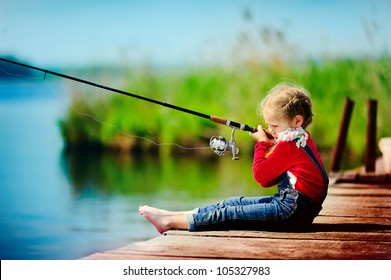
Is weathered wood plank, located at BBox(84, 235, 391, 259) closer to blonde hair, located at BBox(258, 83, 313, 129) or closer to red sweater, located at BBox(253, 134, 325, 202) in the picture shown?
red sweater, located at BBox(253, 134, 325, 202)

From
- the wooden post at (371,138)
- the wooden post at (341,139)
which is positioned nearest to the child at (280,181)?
the wooden post at (371,138)

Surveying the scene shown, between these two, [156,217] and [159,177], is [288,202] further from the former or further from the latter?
[159,177]

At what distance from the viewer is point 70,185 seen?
18.3 feet

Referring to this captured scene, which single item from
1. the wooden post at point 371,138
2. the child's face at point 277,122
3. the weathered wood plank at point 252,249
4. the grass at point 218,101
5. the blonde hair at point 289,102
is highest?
the grass at point 218,101

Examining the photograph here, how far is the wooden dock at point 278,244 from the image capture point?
2611 mm

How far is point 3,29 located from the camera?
13.6 ft

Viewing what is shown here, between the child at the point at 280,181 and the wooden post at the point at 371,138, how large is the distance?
151 centimetres

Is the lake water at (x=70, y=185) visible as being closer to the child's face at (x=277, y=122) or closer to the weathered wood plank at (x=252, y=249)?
the weathered wood plank at (x=252, y=249)

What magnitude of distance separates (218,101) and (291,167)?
339cm

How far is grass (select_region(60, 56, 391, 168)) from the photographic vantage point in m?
5.91

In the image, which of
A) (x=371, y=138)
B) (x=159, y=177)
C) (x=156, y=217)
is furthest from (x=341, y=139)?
(x=156, y=217)
